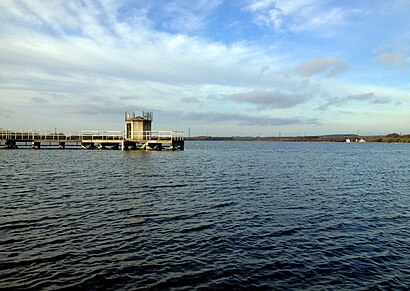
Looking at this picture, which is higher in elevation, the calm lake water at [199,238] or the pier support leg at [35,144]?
the pier support leg at [35,144]

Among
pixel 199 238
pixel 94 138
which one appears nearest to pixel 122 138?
pixel 94 138

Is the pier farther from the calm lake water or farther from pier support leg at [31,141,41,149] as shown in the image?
the calm lake water

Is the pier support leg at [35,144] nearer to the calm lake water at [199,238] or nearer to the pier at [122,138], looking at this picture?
the pier at [122,138]

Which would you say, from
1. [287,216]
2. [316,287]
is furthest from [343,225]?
[316,287]

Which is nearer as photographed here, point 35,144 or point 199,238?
point 199,238

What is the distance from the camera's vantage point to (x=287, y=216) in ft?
55.3

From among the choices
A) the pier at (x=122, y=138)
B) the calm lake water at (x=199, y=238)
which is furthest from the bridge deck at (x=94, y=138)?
the calm lake water at (x=199, y=238)

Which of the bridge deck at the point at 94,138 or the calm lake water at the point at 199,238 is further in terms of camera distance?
the bridge deck at the point at 94,138

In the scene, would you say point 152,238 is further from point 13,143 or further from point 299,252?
point 13,143

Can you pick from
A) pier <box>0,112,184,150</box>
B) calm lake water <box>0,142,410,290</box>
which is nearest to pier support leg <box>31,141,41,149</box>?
pier <box>0,112,184,150</box>

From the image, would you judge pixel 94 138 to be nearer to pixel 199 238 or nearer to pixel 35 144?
pixel 35 144

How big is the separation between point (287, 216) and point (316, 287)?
302 inches

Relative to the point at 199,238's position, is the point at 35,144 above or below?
above

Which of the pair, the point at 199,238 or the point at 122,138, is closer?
the point at 199,238
